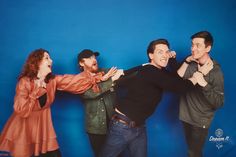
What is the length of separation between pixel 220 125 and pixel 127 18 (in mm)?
1571

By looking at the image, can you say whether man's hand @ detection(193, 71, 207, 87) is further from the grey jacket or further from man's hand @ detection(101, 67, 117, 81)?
man's hand @ detection(101, 67, 117, 81)

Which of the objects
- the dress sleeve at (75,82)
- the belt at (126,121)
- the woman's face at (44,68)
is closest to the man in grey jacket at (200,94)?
the belt at (126,121)

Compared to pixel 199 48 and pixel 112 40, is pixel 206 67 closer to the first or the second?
pixel 199 48

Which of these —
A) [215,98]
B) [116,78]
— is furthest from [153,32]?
[215,98]

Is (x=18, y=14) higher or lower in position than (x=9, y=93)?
higher

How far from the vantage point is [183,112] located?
2895 mm

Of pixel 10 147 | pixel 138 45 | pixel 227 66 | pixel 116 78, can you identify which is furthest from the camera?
pixel 227 66

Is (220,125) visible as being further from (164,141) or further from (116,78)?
(116,78)

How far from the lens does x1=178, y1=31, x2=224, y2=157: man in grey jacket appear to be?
2.66 m

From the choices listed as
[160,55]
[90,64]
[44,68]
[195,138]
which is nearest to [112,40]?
[90,64]

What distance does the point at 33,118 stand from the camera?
8.38ft

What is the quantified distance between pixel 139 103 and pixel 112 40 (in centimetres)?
90
